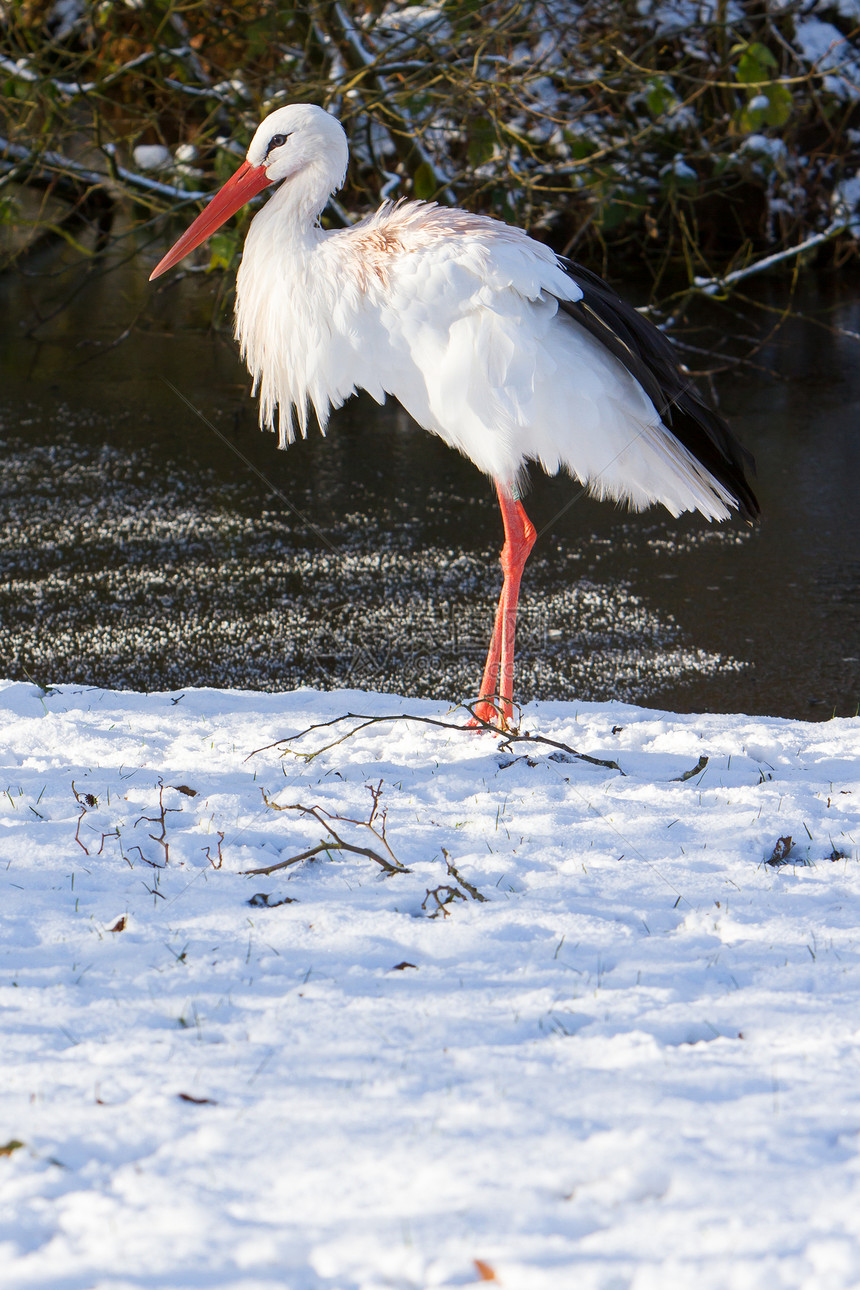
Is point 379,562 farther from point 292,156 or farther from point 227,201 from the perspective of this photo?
point 292,156

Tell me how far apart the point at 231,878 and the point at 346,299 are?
2.18m

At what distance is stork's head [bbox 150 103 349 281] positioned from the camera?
4512mm

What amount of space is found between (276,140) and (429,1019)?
3440 mm

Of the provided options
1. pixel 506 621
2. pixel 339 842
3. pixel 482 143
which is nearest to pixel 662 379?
pixel 506 621

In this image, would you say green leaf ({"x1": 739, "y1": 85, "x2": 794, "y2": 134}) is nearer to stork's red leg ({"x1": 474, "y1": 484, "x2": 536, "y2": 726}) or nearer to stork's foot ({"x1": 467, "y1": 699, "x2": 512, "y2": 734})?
stork's red leg ({"x1": 474, "y1": 484, "x2": 536, "y2": 726})

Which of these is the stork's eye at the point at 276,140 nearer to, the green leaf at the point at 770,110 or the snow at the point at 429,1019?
the snow at the point at 429,1019

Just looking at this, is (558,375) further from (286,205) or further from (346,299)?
(286,205)

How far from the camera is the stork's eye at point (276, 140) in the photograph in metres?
4.55

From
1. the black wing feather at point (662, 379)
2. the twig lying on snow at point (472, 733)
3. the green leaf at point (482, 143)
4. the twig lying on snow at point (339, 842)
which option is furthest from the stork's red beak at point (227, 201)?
the green leaf at point (482, 143)

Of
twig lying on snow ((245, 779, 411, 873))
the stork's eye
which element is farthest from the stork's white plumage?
twig lying on snow ((245, 779, 411, 873))

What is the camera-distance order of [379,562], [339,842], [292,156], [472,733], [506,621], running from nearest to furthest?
[339,842] → [472,733] → [506,621] → [292,156] → [379,562]

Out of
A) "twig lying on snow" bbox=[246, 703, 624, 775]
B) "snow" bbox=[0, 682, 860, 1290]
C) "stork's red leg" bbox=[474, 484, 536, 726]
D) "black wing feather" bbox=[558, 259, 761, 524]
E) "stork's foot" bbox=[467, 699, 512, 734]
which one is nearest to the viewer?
"snow" bbox=[0, 682, 860, 1290]

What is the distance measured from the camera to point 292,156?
455 cm

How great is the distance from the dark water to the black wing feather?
1.03 meters
